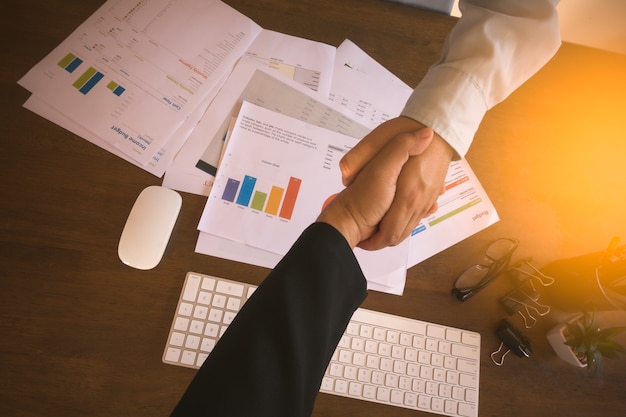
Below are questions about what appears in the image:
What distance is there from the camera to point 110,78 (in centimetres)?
78

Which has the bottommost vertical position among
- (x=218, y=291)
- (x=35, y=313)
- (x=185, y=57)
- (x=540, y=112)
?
(x=35, y=313)

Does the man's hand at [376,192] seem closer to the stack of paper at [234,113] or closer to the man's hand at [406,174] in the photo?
the man's hand at [406,174]

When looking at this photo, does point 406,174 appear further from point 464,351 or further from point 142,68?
point 142,68

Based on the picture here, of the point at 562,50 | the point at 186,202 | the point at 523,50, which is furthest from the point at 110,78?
the point at 562,50

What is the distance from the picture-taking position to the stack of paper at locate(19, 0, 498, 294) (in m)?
0.74

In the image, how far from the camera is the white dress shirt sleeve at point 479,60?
669mm

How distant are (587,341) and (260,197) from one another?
2.04 feet

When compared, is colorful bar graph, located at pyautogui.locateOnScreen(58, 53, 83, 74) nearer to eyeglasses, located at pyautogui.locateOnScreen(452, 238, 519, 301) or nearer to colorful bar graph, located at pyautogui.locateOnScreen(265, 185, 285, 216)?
colorful bar graph, located at pyautogui.locateOnScreen(265, 185, 285, 216)

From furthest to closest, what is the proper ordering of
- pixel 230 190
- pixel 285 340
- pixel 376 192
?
pixel 230 190, pixel 376 192, pixel 285 340

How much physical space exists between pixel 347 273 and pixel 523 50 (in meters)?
0.51

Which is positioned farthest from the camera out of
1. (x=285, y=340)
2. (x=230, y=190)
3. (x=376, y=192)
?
(x=230, y=190)

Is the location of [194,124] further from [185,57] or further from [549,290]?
[549,290]

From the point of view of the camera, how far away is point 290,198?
0.75 metres

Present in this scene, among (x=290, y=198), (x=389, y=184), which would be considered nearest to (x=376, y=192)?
(x=389, y=184)
